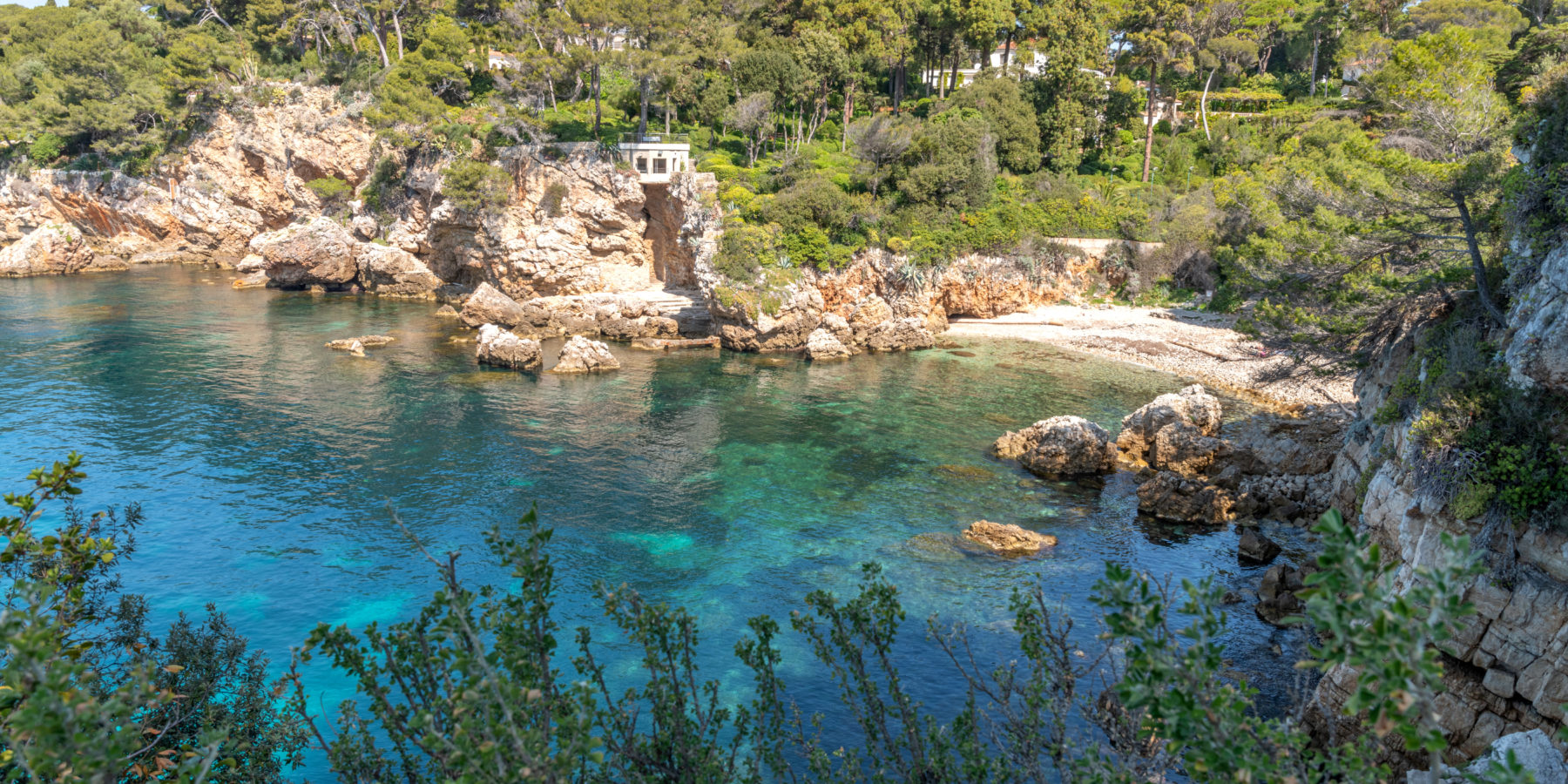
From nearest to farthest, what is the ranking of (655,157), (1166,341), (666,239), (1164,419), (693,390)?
1. (1164,419)
2. (693,390)
3. (1166,341)
4. (655,157)
5. (666,239)

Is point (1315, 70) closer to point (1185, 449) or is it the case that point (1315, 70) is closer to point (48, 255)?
point (1185, 449)

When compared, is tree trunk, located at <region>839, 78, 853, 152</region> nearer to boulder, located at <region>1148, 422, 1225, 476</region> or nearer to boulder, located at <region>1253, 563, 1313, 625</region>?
boulder, located at <region>1148, 422, 1225, 476</region>

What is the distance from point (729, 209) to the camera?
5000 centimetres

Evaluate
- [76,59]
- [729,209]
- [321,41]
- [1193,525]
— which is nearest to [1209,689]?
[1193,525]

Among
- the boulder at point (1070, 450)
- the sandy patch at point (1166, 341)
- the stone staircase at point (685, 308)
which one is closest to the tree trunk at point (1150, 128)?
the sandy patch at point (1166, 341)

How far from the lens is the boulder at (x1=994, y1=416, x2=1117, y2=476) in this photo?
29188mm

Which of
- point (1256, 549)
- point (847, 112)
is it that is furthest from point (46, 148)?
point (1256, 549)

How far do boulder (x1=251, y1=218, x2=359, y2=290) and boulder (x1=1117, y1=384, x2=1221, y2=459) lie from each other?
2169 inches

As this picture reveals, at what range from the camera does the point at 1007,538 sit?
77.3 feet

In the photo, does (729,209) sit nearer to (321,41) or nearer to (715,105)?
(715,105)

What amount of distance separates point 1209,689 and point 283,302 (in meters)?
62.2

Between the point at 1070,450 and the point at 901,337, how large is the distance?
63.1ft

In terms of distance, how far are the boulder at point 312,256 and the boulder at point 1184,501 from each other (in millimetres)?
57199

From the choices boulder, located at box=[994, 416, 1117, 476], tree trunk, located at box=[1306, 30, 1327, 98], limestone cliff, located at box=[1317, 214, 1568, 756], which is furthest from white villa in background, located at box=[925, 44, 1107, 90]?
limestone cliff, located at box=[1317, 214, 1568, 756]
